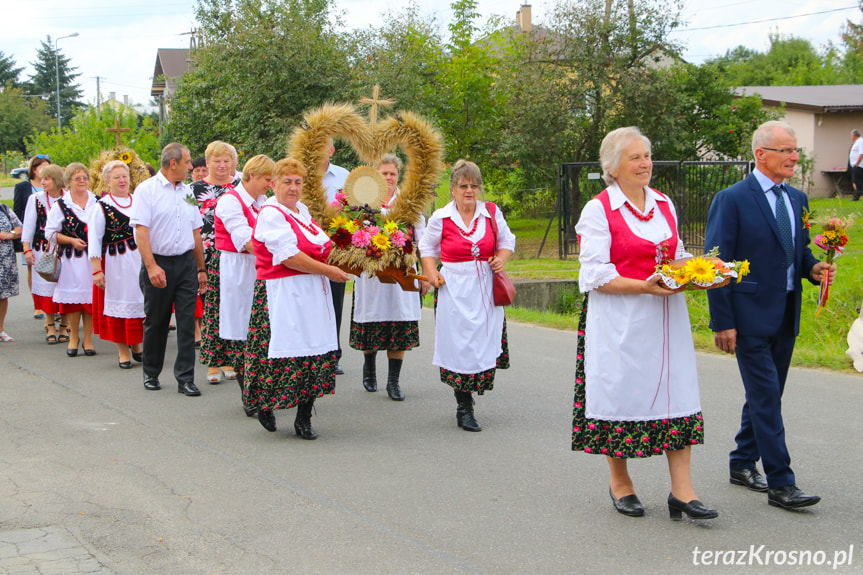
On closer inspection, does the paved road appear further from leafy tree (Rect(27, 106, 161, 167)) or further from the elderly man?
leafy tree (Rect(27, 106, 161, 167))

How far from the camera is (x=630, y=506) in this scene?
5012 millimetres

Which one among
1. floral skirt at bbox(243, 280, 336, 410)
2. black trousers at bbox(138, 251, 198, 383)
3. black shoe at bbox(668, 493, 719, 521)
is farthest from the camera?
black trousers at bbox(138, 251, 198, 383)

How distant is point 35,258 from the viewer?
11.8 meters

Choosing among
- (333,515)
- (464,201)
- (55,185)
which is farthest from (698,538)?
(55,185)

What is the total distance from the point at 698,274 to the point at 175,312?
551 centimetres

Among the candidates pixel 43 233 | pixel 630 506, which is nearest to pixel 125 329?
pixel 43 233

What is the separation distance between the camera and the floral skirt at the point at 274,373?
660 cm

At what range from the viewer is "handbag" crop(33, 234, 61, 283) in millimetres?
10852

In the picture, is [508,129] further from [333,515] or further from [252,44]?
[333,515]

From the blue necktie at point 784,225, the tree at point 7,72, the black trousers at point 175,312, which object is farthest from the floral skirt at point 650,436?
the tree at point 7,72

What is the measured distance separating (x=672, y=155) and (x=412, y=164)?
17760mm

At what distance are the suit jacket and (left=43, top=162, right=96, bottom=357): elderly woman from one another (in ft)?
26.0

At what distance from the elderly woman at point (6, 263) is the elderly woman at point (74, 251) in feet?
3.50

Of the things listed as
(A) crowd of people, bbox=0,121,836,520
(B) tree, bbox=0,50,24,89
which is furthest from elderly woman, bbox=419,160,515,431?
(B) tree, bbox=0,50,24,89
